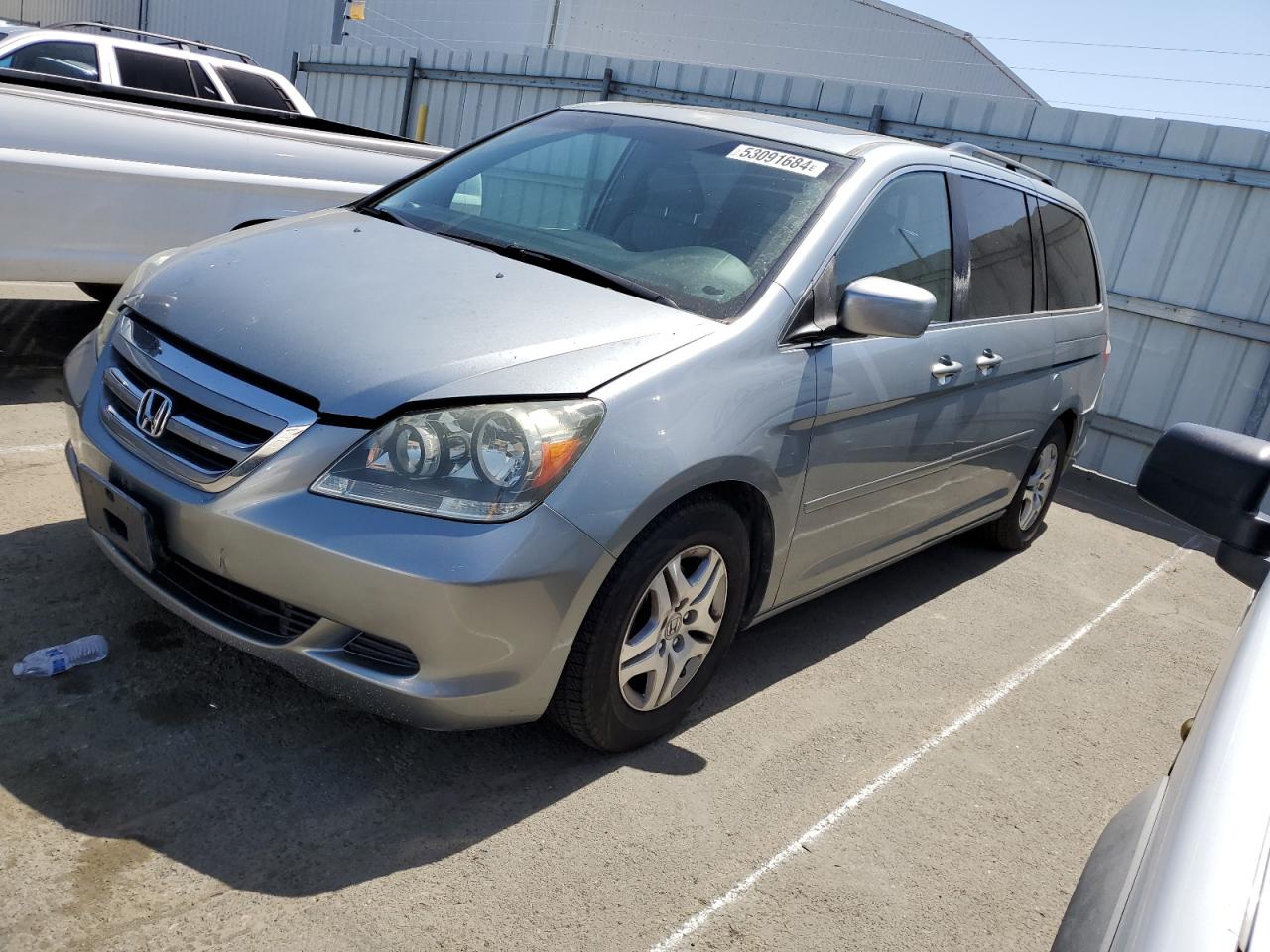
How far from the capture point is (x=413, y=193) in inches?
163

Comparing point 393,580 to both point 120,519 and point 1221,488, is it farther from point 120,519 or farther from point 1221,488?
point 1221,488

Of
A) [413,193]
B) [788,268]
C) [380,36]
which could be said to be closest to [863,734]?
[788,268]

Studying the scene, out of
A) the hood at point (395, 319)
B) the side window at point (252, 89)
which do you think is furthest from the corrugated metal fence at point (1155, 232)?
the hood at point (395, 319)

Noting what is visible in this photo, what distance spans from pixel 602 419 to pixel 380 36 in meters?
22.3

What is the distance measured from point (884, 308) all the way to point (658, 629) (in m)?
1.16

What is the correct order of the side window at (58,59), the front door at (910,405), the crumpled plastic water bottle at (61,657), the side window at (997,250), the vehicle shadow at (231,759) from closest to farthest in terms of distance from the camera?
the vehicle shadow at (231,759), the crumpled plastic water bottle at (61,657), the front door at (910,405), the side window at (997,250), the side window at (58,59)

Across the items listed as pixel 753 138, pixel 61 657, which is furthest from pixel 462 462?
pixel 753 138

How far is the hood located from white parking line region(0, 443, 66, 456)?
1565mm

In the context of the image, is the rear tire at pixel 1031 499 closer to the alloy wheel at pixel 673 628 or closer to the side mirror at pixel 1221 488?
the alloy wheel at pixel 673 628

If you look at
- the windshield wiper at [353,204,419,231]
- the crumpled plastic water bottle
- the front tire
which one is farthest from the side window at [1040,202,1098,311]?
the crumpled plastic water bottle

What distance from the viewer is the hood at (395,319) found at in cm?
273

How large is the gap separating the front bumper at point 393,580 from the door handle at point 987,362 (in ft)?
7.09

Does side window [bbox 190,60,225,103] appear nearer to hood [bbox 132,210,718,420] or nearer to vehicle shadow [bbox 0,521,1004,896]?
hood [bbox 132,210,718,420]

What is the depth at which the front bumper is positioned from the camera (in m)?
2.54
